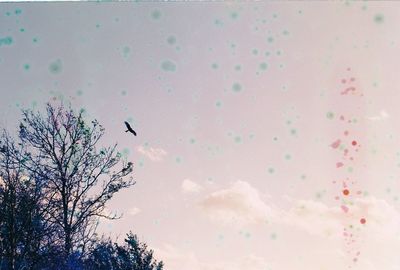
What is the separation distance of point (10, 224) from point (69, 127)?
7.87m

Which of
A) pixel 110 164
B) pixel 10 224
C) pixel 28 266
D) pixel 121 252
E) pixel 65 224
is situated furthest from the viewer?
pixel 121 252

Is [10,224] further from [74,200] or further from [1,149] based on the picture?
[74,200]

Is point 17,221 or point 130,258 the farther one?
point 130,258

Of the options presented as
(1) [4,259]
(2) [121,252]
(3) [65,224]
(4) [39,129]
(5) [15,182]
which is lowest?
(1) [4,259]

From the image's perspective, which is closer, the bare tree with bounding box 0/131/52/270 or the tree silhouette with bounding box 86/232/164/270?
the bare tree with bounding box 0/131/52/270

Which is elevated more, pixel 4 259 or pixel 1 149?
pixel 1 149

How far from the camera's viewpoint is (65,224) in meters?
16.3

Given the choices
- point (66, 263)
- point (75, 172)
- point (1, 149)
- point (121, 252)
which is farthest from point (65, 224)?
point (121, 252)

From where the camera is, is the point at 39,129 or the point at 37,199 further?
the point at 39,129

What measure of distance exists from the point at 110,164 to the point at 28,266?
7.77 m

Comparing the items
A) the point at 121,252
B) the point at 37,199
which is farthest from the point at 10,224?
the point at 121,252

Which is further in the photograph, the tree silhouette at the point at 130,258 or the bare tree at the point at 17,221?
the tree silhouette at the point at 130,258

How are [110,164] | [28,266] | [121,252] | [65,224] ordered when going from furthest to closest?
[121,252]
[110,164]
[65,224]
[28,266]

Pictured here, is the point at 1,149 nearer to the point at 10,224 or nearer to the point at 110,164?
the point at 10,224
